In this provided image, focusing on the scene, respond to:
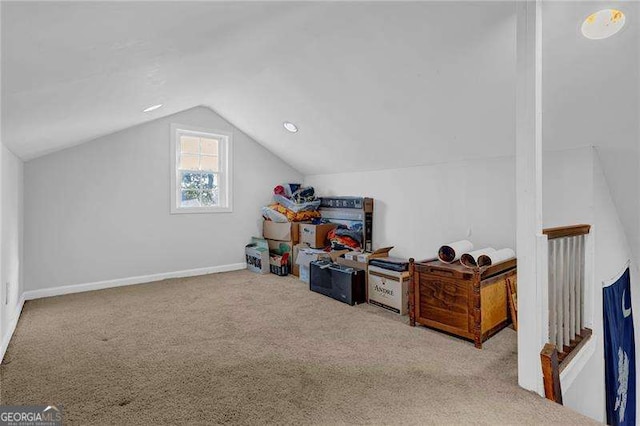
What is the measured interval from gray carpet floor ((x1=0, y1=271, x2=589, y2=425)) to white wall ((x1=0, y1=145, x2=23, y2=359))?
0.15m

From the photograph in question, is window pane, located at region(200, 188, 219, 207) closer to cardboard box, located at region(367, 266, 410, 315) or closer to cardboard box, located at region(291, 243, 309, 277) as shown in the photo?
cardboard box, located at region(291, 243, 309, 277)

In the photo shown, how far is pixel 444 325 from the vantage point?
2.48 meters

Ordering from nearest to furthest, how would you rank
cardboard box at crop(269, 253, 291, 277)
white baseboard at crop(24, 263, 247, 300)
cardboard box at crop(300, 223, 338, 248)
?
white baseboard at crop(24, 263, 247, 300), cardboard box at crop(300, 223, 338, 248), cardboard box at crop(269, 253, 291, 277)

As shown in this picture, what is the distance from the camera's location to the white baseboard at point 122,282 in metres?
3.39

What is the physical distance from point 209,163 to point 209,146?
244mm

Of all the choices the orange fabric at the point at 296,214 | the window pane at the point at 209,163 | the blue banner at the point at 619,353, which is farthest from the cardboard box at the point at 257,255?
the blue banner at the point at 619,353

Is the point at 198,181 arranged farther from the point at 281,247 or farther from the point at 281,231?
the point at 281,247

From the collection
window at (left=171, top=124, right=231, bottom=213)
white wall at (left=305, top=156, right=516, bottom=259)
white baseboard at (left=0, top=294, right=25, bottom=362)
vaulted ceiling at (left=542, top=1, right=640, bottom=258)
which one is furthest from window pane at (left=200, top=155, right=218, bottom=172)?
vaulted ceiling at (left=542, top=1, right=640, bottom=258)

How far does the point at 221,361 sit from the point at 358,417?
3.17ft

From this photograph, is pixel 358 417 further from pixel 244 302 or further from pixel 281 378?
pixel 244 302

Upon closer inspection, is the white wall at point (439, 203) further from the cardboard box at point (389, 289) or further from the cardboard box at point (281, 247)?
the cardboard box at point (281, 247)

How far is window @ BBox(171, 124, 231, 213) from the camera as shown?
4273 mm

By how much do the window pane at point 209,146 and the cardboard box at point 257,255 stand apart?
1.38m

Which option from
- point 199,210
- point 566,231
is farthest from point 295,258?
point 566,231
